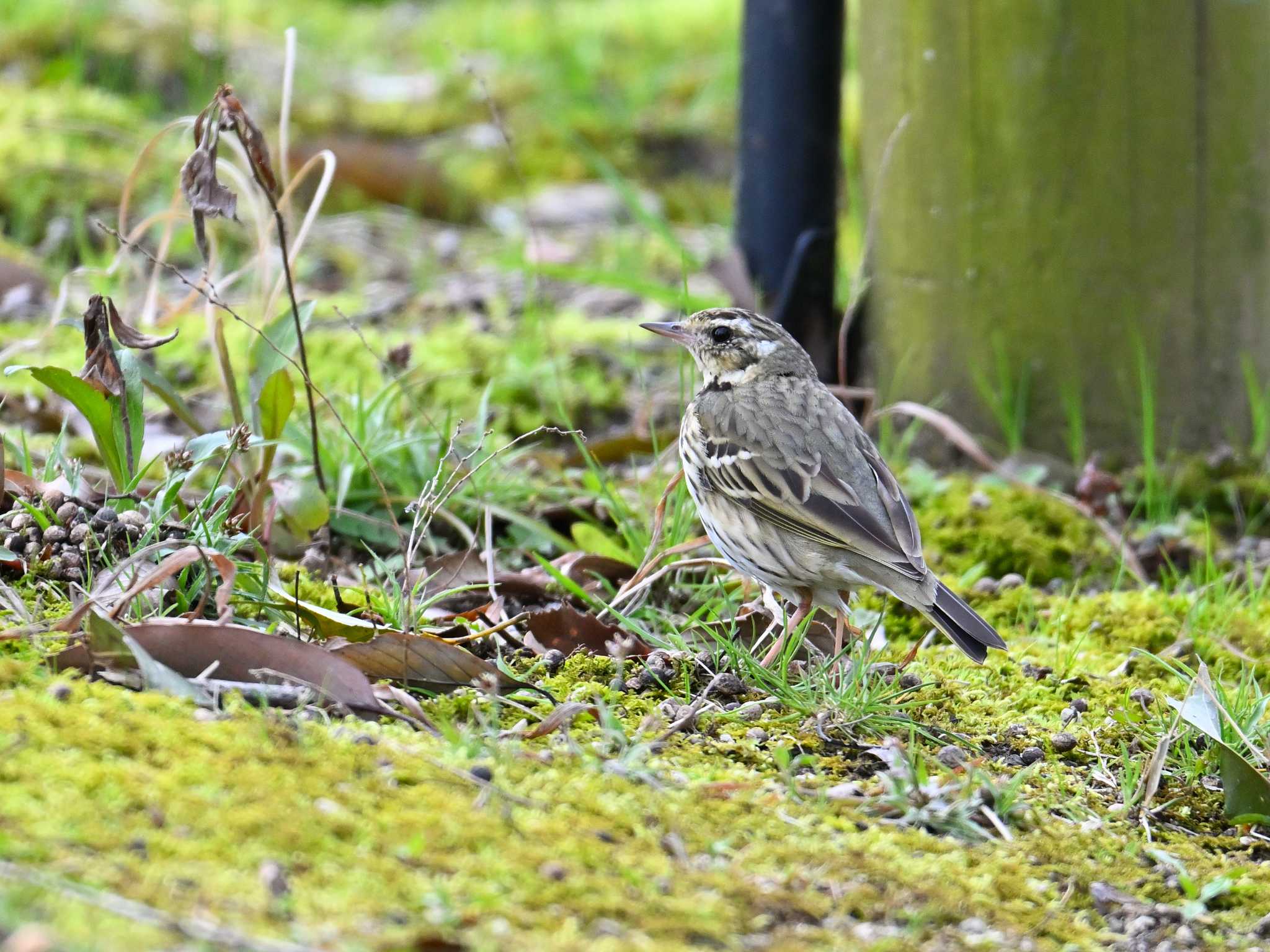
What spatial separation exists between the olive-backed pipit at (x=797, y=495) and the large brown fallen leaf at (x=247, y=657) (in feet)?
4.19

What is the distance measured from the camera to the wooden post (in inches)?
231

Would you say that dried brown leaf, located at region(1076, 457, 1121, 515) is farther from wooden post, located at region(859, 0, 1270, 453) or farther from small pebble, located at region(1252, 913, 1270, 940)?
small pebble, located at region(1252, 913, 1270, 940)

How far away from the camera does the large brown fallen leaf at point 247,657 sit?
3.31 metres

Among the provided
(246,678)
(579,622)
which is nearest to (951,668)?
(579,622)

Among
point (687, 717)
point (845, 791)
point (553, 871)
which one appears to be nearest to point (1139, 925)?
point (845, 791)

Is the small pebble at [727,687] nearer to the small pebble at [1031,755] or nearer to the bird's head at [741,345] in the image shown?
the small pebble at [1031,755]

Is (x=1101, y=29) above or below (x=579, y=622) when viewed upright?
above

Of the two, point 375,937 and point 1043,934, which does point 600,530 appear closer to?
point 1043,934

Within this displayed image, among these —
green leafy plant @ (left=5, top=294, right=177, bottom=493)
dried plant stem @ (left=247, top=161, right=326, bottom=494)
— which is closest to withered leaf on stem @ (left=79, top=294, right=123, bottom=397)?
green leafy plant @ (left=5, top=294, right=177, bottom=493)

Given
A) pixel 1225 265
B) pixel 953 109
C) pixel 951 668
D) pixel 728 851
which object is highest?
pixel 953 109

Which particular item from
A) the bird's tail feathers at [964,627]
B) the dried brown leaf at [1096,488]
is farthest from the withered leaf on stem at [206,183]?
the dried brown leaf at [1096,488]

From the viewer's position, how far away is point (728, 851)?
9.53 feet

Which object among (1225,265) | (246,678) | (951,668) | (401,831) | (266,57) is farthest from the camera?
(266,57)

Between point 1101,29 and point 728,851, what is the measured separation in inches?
165
